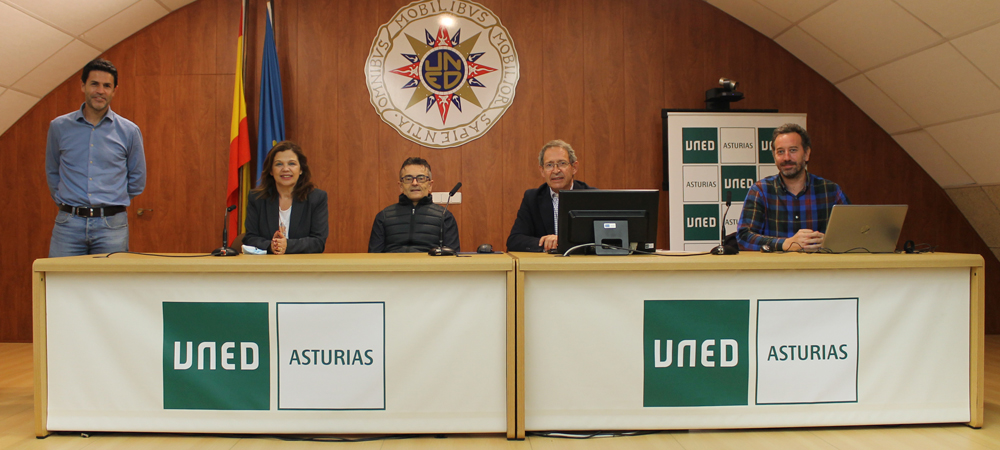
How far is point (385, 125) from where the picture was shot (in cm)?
391

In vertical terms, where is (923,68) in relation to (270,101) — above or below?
above

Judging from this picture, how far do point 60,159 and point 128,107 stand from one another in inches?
59.9

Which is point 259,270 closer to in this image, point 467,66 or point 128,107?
point 467,66

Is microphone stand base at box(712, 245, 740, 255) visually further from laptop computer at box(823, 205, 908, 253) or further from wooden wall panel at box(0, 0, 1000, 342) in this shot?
wooden wall panel at box(0, 0, 1000, 342)

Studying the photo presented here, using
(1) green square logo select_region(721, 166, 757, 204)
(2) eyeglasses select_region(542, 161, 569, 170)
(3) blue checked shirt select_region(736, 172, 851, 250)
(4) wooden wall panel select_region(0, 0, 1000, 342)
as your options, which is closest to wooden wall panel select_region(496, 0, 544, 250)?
(4) wooden wall panel select_region(0, 0, 1000, 342)

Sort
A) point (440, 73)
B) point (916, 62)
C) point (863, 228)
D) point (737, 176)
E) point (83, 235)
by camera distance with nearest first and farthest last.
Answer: point (863, 228), point (83, 235), point (916, 62), point (737, 176), point (440, 73)

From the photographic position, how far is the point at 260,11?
391 cm

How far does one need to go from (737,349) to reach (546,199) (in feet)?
4.59

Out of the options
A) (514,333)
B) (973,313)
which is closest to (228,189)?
(514,333)

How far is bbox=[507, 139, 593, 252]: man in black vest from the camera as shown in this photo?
112 inches

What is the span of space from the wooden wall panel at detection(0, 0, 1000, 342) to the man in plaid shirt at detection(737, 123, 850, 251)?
126 cm

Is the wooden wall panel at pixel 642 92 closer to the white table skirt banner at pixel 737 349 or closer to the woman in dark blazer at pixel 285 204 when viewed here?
the white table skirt banner at pixel 737 349

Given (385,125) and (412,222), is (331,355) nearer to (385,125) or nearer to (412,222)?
(412,222)

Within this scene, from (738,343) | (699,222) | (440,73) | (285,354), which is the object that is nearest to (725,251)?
(738,343)
